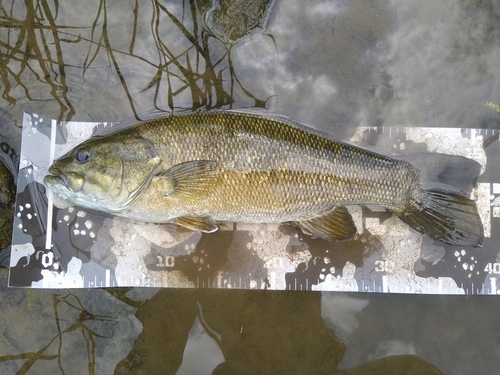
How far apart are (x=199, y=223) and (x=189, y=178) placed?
39 cm

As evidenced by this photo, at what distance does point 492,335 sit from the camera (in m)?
3.05

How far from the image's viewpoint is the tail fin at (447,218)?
2832mm

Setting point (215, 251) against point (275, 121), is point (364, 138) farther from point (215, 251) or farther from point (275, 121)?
point (215, 251)

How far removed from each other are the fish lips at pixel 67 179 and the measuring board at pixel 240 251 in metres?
0.41

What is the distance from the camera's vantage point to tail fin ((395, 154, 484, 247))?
2.83 metres

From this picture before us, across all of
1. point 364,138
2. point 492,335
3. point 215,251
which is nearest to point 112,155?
point 215,251

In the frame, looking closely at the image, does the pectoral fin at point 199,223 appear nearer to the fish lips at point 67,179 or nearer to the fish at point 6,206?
the fish lips at point 67,179

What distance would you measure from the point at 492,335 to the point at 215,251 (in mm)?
2505

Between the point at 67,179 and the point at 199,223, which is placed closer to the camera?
the point at 67,179

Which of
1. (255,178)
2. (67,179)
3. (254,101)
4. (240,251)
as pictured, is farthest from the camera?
(254,101)

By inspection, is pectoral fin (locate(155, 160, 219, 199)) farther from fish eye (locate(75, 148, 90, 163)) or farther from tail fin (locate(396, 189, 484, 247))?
tail fin (locate(396, 189, 484, 247))

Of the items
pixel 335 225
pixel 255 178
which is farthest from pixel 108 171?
pixel 335 225

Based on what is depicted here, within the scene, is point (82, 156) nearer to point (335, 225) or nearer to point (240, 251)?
point (240, 251)

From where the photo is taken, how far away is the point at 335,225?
282 cm
